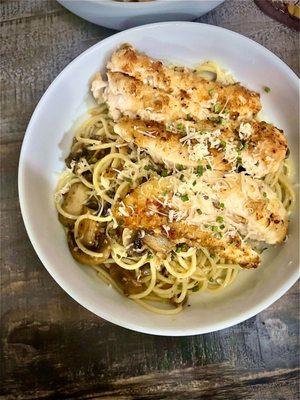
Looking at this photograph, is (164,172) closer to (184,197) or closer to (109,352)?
(184,197)

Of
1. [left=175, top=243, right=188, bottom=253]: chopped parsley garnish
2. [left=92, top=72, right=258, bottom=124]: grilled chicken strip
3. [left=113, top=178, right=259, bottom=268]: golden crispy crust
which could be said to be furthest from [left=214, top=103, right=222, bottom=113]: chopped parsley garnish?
[left=175, top=243, right=188, bottom=253]: chopped parsley garnish

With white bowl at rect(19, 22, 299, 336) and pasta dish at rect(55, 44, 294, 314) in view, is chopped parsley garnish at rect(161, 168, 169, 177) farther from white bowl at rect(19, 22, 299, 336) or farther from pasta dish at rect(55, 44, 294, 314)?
white bowl at rect(19, 22, 299, 336)

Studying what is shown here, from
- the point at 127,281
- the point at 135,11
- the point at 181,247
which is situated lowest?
the point at 127,281

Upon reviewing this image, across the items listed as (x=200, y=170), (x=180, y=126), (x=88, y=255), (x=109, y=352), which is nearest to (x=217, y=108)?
(x=180, y=126)

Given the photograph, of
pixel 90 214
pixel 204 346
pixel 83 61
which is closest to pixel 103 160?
pixel 90 214

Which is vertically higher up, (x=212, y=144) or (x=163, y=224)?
(x=212, y=144)

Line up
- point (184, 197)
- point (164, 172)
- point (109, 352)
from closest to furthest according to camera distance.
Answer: point (184, 197) → point (164, 172) → point (109, 352)
